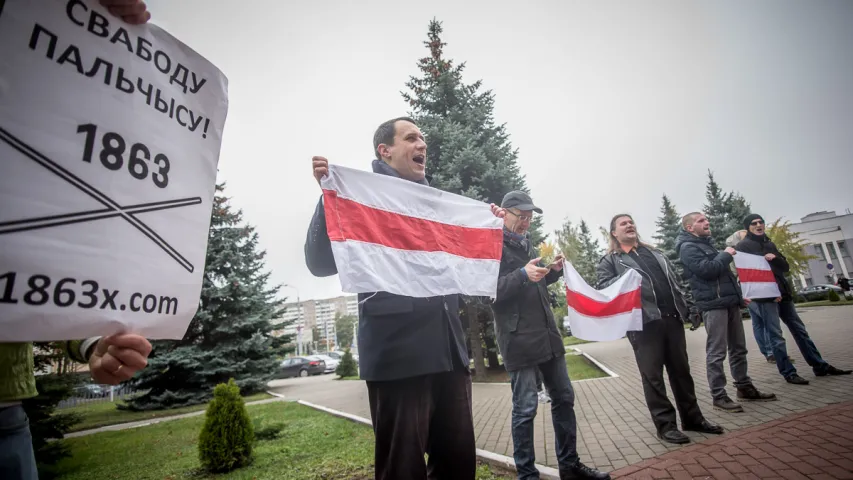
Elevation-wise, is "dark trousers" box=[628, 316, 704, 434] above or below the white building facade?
below

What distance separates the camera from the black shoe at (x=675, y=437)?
3.86 m

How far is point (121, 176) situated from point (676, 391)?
5233 millimetres

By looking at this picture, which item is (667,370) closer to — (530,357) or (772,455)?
(772,455)

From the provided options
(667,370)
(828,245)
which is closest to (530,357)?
(667,370)

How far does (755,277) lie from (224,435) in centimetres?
837

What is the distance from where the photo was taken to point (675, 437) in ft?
12.8

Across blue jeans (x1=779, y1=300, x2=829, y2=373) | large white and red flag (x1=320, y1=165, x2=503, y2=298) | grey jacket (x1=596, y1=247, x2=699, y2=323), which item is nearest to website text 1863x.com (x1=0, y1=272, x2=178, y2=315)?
large white and red flag (x1=320, y1=165, x2=503, y2=298)

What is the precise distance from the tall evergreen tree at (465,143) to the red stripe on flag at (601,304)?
6487 mm

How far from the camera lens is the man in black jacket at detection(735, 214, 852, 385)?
18.9 ft

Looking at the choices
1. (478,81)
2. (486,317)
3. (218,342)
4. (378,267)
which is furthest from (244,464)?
(478,81)

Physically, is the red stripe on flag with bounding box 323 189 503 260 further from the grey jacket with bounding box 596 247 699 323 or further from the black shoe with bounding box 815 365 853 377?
the black shoe with bounding box 815 365 853 377

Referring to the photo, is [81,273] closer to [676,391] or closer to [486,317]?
[676,391]

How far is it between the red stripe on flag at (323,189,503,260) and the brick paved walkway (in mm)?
2373

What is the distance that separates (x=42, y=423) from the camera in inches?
235
